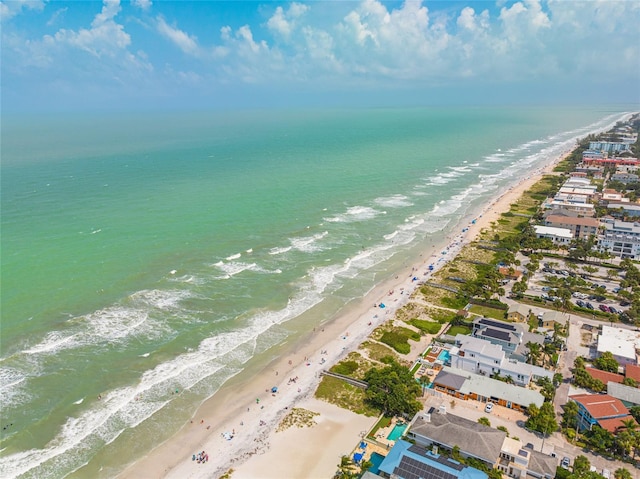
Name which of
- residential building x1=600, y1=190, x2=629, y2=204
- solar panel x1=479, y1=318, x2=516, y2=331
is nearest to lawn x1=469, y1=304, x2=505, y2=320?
solar panel x1=479, y1=318, x2=516, y2=331

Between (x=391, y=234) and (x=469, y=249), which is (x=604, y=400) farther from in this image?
(x=391, y=234)

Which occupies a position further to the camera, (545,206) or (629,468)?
(545,206)

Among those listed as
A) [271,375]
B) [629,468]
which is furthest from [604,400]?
[271,375]

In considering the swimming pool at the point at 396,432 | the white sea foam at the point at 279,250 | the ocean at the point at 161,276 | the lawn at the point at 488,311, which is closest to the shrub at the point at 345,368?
the ocean at the point at 161,276

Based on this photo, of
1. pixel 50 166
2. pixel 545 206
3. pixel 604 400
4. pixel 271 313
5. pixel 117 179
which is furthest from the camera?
pixel 50 166

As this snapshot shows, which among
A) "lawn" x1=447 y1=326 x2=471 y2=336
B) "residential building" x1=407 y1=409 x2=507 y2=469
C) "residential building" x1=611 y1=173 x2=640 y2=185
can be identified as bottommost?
"lawn" x1=447 y1=326 x2=471 y2=336

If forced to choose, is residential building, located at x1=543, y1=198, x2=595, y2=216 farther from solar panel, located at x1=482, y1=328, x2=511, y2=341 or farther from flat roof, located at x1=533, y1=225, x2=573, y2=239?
solar panel, located at x1=482, y1=328, x2=511, y2=341

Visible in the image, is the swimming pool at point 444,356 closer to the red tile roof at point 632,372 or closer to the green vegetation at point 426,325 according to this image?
the green vegetation at point 426,325
